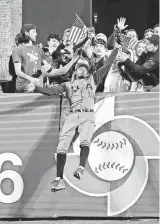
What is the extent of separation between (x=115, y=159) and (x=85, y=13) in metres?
2.95

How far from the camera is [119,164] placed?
281 inches

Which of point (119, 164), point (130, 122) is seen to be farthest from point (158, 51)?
point (119, 164)

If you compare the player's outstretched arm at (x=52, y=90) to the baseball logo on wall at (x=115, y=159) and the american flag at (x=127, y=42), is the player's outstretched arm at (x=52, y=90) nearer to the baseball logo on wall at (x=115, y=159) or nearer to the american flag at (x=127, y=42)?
the baseball logo on wall at (x=115, y=159)

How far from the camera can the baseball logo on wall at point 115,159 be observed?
279 inches

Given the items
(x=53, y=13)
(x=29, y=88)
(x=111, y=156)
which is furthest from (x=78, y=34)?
(x=111, y=156)

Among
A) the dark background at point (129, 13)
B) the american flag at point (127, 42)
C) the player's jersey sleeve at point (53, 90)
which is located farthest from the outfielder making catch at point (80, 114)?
the dark background at point (129, 13)

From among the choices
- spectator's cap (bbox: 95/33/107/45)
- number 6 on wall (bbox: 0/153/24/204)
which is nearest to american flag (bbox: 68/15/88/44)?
spectator's cap (bbox: 95/33/107/45)

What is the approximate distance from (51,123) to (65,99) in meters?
0.38

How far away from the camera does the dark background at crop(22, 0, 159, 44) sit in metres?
8.84

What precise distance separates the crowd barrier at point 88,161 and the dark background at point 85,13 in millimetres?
1804

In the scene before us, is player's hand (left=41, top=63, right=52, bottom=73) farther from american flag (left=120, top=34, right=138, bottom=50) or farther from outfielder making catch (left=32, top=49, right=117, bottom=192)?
american flag (left=120, top=34, right=138, bottom=50)

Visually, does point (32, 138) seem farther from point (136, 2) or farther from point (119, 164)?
point (136, 2)

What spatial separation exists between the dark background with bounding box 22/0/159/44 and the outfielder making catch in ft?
5.14

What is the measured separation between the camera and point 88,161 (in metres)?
7.20
